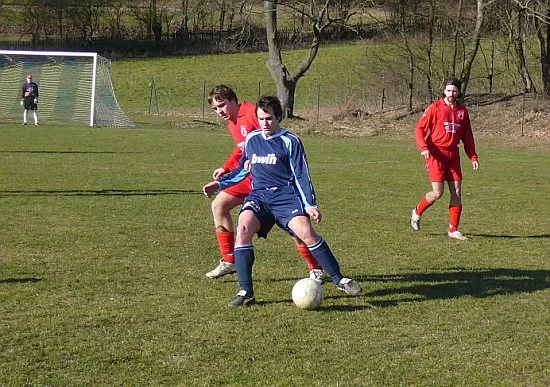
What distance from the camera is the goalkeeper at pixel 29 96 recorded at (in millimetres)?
30438

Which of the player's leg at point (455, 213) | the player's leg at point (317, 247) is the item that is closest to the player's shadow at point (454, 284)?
the player's leg at point (317, 247)

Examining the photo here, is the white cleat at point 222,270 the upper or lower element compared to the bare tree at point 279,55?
lower

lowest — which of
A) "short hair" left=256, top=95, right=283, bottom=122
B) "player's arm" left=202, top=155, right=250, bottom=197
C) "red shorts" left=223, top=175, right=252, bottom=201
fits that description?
"red shorts" left=223, top=175, right=252, bottom=201

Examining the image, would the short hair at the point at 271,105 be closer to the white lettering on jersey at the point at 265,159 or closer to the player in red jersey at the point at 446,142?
the white lettering on jersey at the point at 265,159

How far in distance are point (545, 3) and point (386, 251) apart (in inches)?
1019

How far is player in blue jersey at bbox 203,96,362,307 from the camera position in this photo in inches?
262

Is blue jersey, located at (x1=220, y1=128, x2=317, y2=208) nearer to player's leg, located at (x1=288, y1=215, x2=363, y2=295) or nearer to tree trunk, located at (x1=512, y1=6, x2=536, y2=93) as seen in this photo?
player's leg, located at (x1=288, y1=215, x2=363, y2=295)

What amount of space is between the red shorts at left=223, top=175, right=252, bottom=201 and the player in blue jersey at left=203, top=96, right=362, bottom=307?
0.69 m

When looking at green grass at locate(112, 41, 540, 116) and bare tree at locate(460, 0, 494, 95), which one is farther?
green grass at locate(112, 41, 540, 116)

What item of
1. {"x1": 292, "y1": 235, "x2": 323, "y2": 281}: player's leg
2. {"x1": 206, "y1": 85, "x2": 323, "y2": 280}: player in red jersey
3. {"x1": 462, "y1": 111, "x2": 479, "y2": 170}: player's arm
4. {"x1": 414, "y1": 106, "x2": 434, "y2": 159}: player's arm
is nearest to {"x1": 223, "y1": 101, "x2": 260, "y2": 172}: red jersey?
{"x1": 206, "y1": 85, "x2": 323, "y2": 280}: player in red jersey

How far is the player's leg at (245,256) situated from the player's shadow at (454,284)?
0.98 m

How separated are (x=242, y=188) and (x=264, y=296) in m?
1.11

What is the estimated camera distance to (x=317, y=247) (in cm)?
671

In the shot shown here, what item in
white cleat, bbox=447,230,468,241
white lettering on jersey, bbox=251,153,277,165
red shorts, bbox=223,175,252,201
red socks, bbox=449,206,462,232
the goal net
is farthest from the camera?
the goal net
